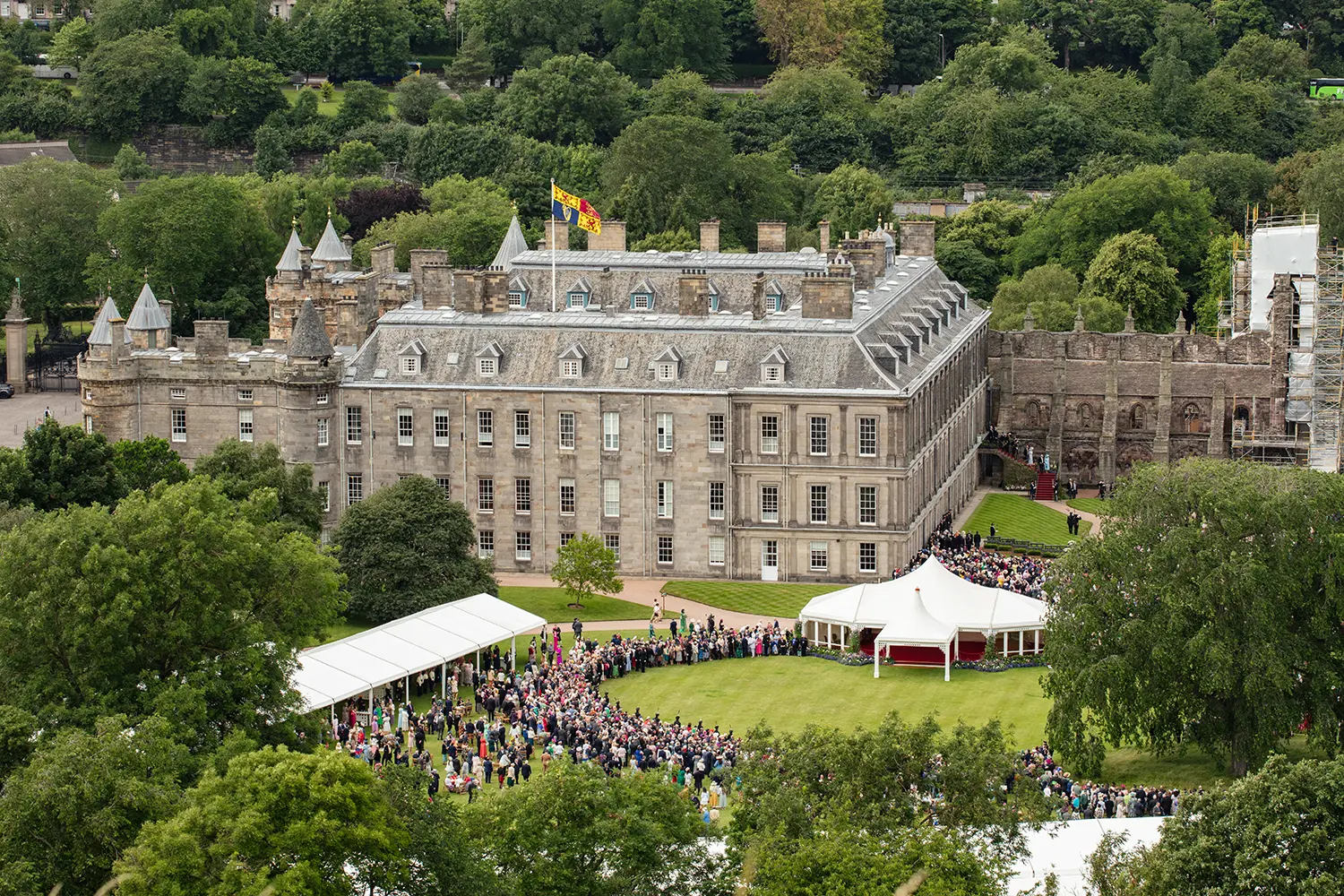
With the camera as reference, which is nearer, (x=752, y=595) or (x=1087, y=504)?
(x=752, y=595)

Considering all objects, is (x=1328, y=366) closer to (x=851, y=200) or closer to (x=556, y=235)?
(x=556, y=235)

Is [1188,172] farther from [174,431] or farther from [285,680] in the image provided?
[285,680]

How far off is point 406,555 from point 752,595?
14795 mm

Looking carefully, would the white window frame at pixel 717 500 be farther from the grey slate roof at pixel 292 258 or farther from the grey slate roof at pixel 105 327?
the grey slate roof at pixel 292 258

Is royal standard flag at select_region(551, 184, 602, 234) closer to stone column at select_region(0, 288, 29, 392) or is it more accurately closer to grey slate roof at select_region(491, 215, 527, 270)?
grey slate roof at select_region(491, 215, 527, 270)

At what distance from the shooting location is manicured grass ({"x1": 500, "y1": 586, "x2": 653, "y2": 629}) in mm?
111062

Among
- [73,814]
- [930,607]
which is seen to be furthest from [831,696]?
[73,814]

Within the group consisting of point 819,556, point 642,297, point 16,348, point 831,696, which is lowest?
point 831,696

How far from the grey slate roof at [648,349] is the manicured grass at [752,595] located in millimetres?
7742

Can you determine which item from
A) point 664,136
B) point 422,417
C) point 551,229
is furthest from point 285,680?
point 664,136

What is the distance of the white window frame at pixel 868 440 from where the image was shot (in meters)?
115

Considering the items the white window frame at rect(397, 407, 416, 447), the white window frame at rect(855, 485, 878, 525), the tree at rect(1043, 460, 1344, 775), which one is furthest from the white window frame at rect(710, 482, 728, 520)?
the tree at rect(1043, 460, 1344, 775)

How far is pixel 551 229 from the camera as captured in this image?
133 m

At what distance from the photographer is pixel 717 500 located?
11712 centimetres
